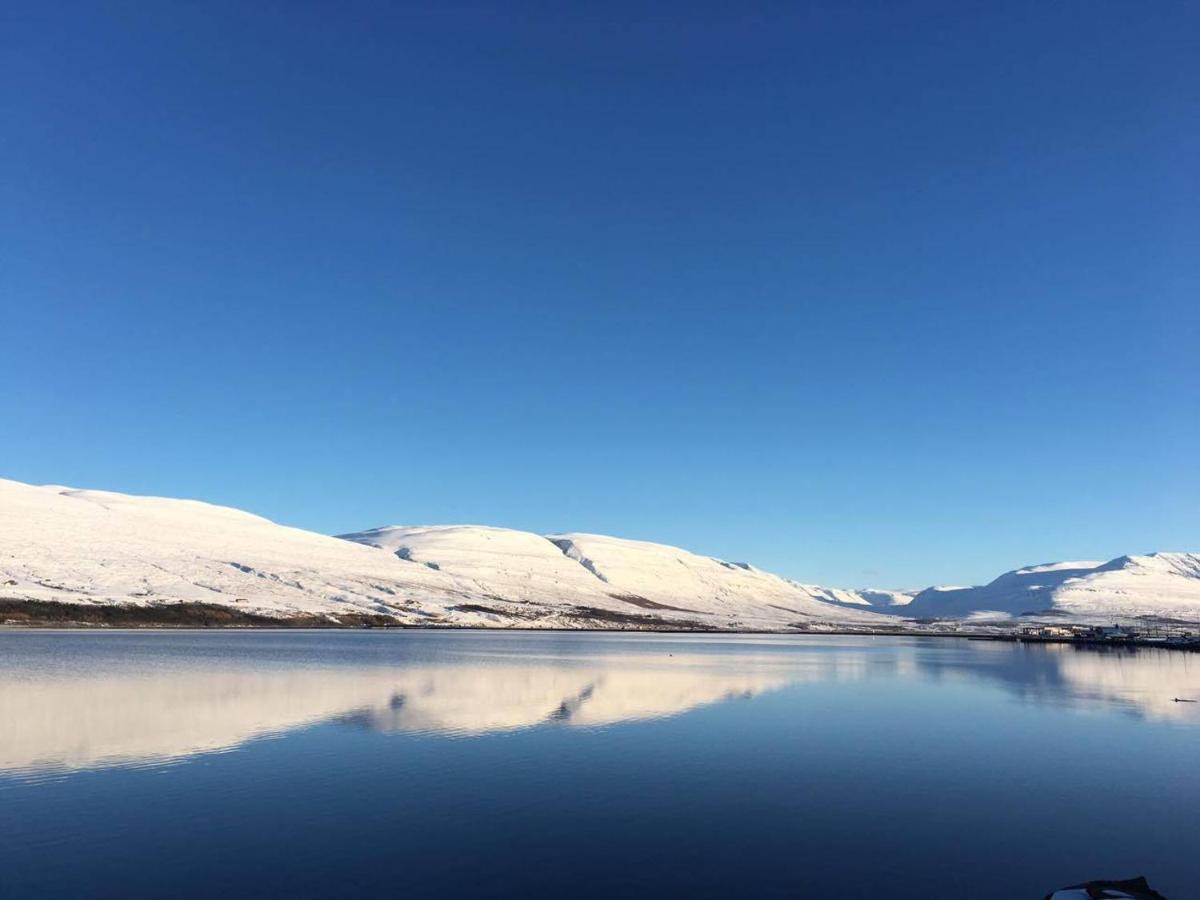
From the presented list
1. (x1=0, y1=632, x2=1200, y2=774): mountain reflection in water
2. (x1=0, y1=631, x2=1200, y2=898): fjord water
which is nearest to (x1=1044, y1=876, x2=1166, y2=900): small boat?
(x1=0, y1=631, x2=1200, y2=898): fjord water

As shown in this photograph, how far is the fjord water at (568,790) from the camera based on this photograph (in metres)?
21.3

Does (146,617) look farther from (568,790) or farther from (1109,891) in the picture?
(1109,891)

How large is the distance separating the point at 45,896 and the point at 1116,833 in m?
31.1

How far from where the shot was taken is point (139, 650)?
86500mm

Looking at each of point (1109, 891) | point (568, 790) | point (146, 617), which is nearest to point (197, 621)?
point (146, 617)

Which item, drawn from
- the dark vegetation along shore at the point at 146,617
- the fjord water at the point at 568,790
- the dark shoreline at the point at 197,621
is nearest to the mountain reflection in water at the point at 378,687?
the fjord water at the point at 568,790

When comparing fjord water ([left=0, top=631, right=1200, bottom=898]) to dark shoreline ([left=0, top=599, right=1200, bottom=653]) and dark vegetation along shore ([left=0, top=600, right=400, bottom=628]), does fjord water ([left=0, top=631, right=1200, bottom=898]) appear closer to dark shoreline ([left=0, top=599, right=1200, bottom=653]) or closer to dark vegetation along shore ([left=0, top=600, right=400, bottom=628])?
dark shoreline ([left=0, top=599, right=1200, bottom=653])

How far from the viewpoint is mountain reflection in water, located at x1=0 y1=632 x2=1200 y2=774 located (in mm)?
38906

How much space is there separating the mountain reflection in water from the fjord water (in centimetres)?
41

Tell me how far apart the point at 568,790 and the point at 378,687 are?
3330 cm

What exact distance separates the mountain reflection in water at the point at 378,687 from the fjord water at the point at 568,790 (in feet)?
1.36

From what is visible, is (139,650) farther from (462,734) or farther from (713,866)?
(713,866)

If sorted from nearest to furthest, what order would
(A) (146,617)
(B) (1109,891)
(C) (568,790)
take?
(B) (1109,891) → (C) (568,790) → (A) (146,617)

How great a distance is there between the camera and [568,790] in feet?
98.4
